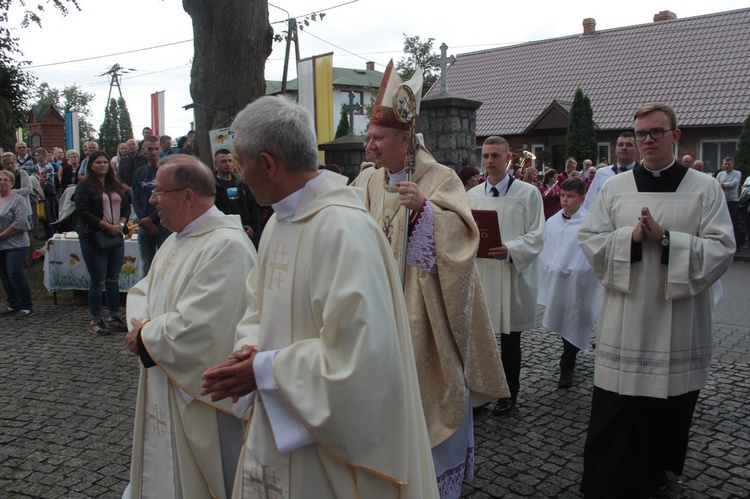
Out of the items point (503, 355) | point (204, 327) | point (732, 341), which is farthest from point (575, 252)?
point (204, 327)

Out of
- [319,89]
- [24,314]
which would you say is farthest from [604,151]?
[24,314]

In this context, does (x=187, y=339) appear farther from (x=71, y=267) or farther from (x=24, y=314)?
(x=71, y=267)

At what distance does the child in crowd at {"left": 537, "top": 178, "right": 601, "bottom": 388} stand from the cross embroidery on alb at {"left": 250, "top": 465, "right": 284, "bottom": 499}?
12.3 feet

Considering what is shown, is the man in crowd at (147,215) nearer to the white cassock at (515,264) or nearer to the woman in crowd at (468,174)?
the woman in crowd at (468,174)

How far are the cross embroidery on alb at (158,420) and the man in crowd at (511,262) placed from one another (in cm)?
264

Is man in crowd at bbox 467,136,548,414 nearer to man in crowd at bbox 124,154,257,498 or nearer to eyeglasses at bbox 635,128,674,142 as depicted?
eyeglasses at bbox 635,128,674,142

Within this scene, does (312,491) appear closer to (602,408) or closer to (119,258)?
(602,408)

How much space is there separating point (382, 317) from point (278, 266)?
43cm

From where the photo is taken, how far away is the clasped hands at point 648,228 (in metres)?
3.37

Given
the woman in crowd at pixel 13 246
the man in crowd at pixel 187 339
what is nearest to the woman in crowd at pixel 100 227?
the woman in crowd at pixel 13 246

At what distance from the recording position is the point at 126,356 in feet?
21.3

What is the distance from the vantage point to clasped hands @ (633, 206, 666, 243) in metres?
3.37

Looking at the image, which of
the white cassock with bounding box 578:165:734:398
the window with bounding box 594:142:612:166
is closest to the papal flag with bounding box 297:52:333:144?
the white cassock with bounding box 578:165:734:398

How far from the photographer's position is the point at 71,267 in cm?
875
